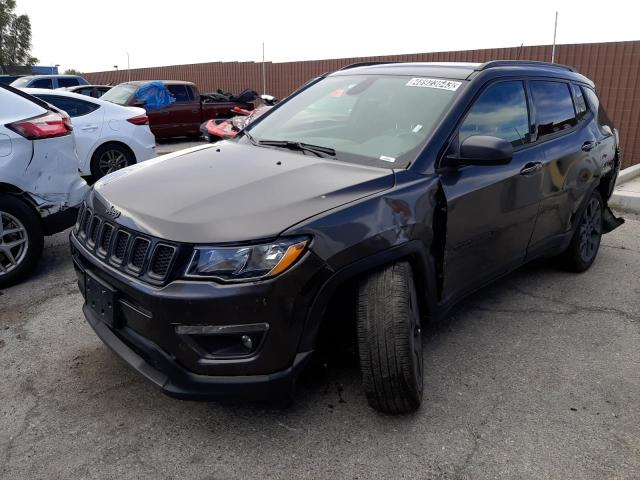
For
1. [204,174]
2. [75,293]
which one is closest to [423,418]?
[204,174]

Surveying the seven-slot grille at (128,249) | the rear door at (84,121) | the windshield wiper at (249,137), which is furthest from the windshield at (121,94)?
the seven-slot grille at (128,249)

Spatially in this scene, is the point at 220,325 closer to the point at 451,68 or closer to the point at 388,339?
the point at 388,339

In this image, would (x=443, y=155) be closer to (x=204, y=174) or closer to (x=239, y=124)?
(x=204, y=174)

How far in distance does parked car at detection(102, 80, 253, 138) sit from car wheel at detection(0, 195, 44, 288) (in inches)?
358

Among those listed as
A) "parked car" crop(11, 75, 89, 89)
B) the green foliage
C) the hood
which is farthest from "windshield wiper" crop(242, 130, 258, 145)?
the green foliage

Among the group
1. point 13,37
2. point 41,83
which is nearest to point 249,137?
point 41,83

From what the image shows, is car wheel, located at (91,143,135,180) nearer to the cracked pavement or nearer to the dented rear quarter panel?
the dented rear quarter panel

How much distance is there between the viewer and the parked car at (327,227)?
2.20m

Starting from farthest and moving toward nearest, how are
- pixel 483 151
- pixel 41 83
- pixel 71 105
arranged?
pixel 41 83, pixel 71 105, pixel 483 151

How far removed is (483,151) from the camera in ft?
9.09

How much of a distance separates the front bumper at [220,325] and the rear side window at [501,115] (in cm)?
143

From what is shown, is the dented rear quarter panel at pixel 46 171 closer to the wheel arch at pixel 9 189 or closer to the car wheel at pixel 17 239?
the wheel arch at pixel 9 189

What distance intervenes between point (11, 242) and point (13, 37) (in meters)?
54.9

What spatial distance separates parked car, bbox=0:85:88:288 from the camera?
4047 millimetres
